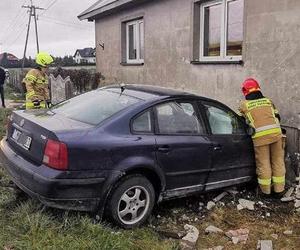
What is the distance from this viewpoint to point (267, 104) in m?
5.98

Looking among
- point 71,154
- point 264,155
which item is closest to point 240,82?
point 264,155

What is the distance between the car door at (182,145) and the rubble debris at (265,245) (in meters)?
1.03

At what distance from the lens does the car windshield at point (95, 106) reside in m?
4.76

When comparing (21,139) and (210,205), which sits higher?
(21,139)

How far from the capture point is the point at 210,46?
8812 millimetres

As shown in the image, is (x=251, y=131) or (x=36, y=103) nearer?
(x=251, y=131)

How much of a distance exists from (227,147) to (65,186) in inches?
86.8

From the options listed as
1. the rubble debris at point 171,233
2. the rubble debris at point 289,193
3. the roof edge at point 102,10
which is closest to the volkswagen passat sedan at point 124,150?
the rubble debris at point 171,233

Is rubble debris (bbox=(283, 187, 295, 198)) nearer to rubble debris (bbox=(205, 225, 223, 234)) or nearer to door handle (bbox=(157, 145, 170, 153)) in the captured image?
rubble debris (bbox=(205, 225, 223, 234))

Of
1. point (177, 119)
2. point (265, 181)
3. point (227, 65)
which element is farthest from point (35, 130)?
point (227, 65)

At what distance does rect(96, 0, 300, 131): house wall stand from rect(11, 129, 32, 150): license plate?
3947mm

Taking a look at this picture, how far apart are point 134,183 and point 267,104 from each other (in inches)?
94.6

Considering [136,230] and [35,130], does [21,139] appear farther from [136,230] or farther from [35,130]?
[136,230]

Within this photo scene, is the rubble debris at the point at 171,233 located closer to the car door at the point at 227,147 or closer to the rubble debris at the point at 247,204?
the car door at the point at 227,147
